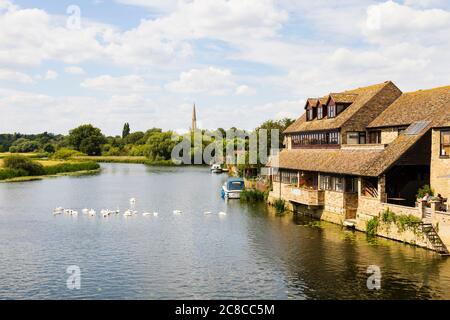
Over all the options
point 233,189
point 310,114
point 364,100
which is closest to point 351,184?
point 364,100

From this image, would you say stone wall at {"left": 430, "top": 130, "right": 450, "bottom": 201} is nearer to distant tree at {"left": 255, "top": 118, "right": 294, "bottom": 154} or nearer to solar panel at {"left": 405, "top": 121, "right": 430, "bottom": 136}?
solar panel at {"left": 405, "top": 121, "right": 430, "bottom": 136}

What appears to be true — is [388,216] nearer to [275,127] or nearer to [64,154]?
[275,127]

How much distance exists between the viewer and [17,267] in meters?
31.2

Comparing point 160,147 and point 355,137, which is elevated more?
point 160,147

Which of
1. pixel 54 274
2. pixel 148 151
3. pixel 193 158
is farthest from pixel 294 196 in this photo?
pixel 148 151

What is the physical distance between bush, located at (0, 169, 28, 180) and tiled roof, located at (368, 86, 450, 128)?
73.4m

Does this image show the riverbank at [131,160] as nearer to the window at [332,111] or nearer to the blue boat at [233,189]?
the blue boat at [233,189]

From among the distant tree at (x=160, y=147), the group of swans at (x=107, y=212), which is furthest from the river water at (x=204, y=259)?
the distant tree at (x=160, y=147)

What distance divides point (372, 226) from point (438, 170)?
6.17 metres

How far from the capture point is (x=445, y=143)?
118 ft

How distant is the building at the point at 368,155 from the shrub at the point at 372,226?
76 centimetres

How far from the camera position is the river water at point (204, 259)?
2647cm

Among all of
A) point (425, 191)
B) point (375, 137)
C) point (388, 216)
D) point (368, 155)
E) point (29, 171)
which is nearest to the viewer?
point (425, 191)

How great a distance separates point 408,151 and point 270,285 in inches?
670
